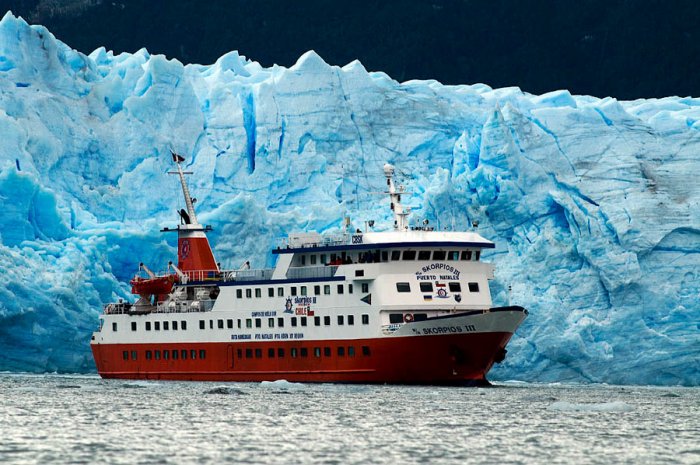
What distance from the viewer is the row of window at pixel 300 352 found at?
41.3m

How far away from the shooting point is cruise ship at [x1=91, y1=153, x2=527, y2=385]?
131 feet

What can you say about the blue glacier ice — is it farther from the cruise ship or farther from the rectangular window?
the rectangular window

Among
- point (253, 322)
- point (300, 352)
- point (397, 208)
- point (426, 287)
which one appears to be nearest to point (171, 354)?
point (253, 322)

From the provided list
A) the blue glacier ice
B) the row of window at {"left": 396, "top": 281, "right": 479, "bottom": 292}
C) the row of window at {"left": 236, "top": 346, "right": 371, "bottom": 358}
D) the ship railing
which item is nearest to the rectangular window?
the row of window at {"left": 396, "top": 281, "right": 479, "bottom": 292}

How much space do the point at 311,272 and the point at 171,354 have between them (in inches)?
260

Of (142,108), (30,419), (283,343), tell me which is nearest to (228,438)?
(30,419)

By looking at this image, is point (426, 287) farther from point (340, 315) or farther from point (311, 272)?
point (311, 272)

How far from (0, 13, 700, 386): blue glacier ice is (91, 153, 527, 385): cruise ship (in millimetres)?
2973

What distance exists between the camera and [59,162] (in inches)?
1980

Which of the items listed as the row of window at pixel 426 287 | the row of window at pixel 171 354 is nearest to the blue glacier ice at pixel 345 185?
the row of window at pixel 171 354

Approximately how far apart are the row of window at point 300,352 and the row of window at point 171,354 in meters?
1.76

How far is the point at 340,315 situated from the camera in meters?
41.6

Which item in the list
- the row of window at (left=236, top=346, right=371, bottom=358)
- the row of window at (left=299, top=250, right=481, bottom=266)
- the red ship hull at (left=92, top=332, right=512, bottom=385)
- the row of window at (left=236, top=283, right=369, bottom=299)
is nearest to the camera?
the red ship hull at (left=92, top=332, right=512, bottom=385)

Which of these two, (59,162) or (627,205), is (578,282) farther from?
(59,162)
